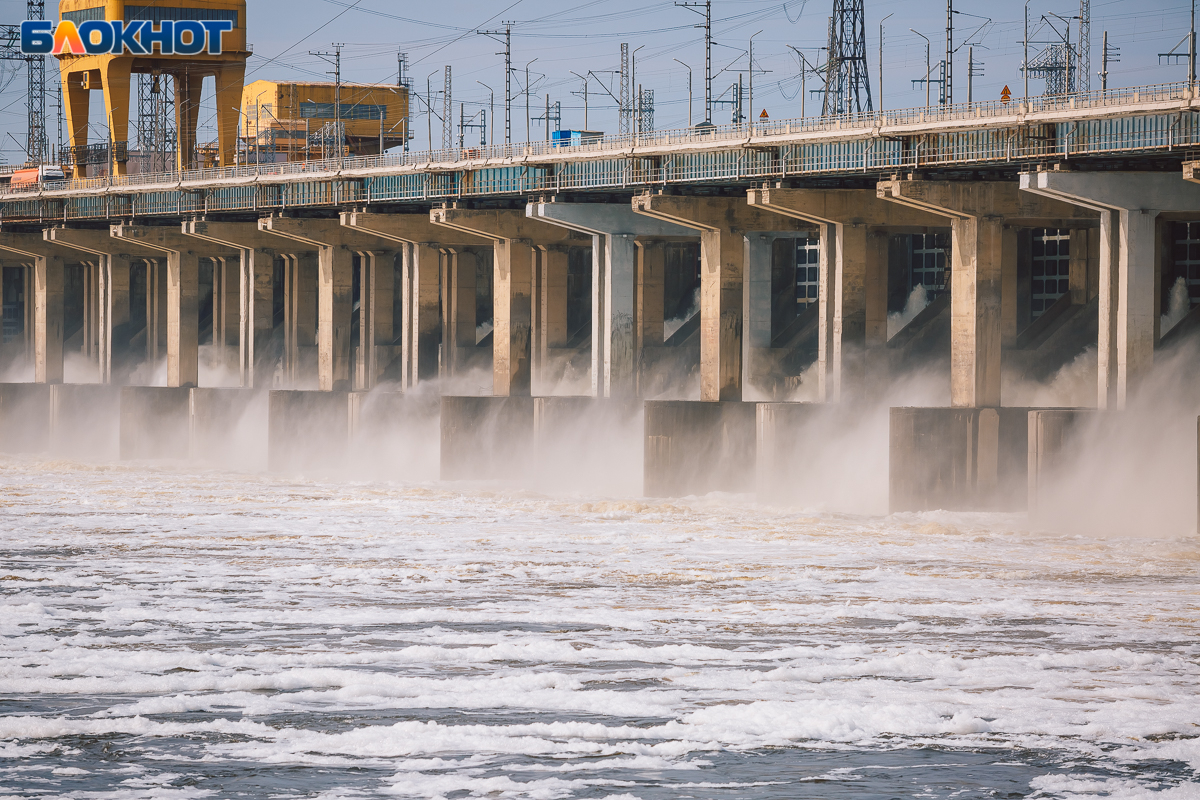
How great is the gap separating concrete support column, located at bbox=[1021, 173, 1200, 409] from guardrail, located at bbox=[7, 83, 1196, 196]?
164 centimetres

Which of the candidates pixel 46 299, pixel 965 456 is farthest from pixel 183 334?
pixel 965 456

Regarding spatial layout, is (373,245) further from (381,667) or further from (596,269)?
(381,667)

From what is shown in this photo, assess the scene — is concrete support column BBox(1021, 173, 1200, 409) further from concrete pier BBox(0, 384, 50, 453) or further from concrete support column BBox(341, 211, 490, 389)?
concrete pier BBox(0, 384, 50, 453)

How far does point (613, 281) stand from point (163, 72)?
3600 cm

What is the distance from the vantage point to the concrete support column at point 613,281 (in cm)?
4831

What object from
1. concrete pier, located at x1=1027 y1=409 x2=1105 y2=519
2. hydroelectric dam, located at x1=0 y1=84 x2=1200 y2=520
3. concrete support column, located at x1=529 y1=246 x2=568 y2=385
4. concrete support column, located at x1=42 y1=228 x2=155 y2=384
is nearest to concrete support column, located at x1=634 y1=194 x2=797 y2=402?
hydroelectric dam, located at x1=0 y1=84 x2=1200 y2=520

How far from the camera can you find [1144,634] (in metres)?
20.9

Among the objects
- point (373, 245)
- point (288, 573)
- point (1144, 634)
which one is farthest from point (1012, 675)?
point (373, 245)

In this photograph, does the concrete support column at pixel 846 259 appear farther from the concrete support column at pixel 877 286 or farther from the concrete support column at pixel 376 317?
the concrete support column at pixel 376 317

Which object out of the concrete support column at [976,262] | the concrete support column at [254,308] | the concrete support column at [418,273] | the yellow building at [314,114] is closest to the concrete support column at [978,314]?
the concrete support column at [976,262]

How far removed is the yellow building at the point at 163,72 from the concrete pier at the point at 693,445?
38270 millimetres

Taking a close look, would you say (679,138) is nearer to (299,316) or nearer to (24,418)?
(299,316)

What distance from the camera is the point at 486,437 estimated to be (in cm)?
4962

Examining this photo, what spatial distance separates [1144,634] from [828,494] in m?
20.3
